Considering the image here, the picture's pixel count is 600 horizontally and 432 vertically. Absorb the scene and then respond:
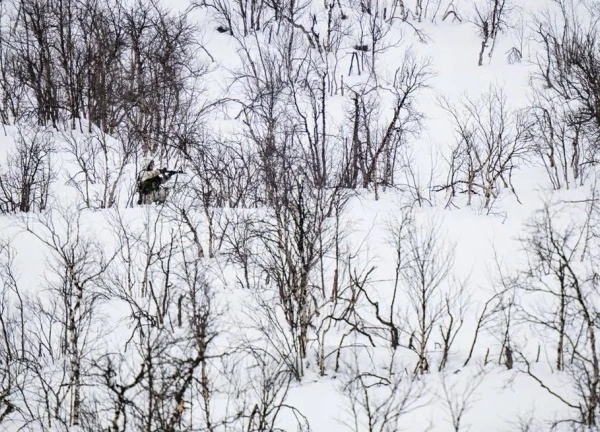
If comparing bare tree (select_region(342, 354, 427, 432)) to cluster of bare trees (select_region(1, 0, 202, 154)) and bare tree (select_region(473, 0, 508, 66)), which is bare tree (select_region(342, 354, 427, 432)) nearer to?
cluster of bare trees (select_region(1, 0, 202, 154))

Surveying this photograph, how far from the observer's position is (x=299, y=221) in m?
19.5

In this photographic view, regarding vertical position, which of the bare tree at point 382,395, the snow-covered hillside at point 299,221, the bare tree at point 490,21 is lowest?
the bare tree at point 382,395

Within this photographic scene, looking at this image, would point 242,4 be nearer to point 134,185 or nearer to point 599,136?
point 134,185

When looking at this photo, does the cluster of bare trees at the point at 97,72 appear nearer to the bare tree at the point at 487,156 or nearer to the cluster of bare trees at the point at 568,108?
the bare tree at the point at 487,156

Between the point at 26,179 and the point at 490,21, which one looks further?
the point at 490,21

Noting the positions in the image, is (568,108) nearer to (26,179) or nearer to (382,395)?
(382,395)

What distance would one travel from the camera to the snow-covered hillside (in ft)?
52.1

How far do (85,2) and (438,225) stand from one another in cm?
2908

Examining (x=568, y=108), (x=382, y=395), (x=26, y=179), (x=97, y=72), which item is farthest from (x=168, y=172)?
(x=568, y=108)

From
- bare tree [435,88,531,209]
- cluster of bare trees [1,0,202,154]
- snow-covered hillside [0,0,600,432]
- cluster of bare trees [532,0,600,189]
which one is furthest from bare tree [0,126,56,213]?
cluster of bare trees [532,0,600,189]

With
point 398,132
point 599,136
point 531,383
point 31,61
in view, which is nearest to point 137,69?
point 31,61

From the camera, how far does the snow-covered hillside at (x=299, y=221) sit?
15.9 metres

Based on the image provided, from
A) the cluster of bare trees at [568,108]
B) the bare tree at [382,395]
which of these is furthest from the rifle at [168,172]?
the cluster of bare trees at [568,108]

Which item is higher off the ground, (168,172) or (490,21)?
(490,21)
